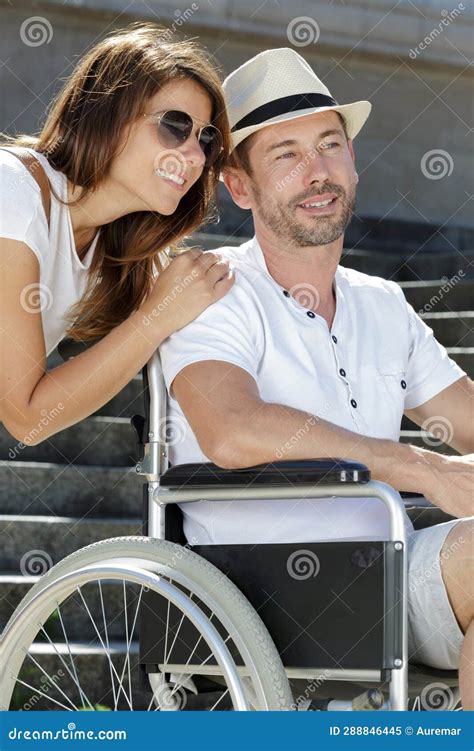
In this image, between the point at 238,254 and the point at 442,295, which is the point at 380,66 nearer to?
the point at 442,295

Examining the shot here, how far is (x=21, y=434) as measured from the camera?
2.68 m

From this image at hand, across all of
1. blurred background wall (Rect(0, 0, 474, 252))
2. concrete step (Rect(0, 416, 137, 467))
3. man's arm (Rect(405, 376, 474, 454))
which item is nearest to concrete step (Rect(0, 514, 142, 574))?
concrete step (Rect(0, 416, 137, 467))

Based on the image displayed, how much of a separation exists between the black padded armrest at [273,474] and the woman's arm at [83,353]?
0.29 m

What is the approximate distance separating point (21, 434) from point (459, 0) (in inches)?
174

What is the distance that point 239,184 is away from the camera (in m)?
2.90

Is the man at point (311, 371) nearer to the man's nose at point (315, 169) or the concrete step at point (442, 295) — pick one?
the man's nose at point (315, 169)

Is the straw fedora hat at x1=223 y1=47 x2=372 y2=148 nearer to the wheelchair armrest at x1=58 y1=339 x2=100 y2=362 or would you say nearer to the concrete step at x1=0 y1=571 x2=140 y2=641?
the wheelchair armrest at x1=58 y1=339 x2=100 y2=362

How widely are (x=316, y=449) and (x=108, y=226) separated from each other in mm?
797

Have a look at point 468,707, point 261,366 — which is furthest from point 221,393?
point 468,707

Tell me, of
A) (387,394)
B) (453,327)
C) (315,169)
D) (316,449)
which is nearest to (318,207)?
(315,169)

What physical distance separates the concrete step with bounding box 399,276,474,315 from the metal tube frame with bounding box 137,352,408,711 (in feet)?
8.26

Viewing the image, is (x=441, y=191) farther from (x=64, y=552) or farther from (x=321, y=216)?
(x=321, y=216)

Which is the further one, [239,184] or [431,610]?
[239,184]

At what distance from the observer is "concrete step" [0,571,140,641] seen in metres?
3.75
